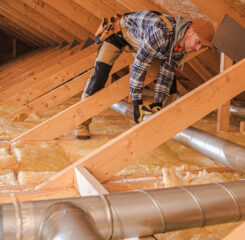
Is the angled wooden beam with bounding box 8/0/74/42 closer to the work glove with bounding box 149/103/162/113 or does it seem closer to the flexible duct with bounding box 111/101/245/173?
the work glove with bounding box 149/103/162/113

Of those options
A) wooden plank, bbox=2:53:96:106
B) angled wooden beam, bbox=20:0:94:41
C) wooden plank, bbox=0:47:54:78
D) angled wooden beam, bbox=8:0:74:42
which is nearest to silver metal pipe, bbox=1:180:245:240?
wooden plank, bbox=2:53:96:106

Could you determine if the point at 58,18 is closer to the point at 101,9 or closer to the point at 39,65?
the point at 39,65

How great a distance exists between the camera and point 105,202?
3.30ft

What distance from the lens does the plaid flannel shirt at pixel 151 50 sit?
1995mm

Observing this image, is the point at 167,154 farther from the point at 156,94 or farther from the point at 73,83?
the point at 73,83

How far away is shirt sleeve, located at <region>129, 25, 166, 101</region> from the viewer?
1.98 m

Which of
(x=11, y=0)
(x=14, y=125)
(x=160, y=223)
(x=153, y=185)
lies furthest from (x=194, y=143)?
(x=11, y=0)


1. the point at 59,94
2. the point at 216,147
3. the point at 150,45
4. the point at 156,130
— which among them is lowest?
the point at 216,147

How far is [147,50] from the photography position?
203cm

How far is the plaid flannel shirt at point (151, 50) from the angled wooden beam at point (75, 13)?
91.8 inches

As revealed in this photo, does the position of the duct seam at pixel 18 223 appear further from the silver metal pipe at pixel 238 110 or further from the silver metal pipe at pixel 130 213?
the silver metal pipe at pixel 238 110

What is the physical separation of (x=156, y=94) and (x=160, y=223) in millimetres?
1501

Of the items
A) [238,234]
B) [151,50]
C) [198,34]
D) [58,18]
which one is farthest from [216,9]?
[58,18]

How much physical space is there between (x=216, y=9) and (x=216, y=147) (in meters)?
0.99
